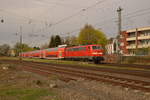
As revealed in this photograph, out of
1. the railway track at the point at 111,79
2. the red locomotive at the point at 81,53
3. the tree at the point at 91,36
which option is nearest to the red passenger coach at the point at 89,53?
the red locomotive at the point at 81,53

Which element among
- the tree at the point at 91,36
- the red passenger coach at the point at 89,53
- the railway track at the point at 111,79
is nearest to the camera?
the railway track at the point at 111,79

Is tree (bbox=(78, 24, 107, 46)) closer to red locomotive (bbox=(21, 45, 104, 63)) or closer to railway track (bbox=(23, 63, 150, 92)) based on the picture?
red locomotive (bbox=(21, 45, 104, 63))

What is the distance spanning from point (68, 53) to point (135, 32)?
1388 inches

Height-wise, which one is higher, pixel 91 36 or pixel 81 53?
pixel 91 36

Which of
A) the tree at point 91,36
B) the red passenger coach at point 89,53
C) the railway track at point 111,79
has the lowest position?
the railway track at point 111,79

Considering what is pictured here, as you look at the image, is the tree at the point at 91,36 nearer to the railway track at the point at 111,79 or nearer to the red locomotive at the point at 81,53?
the red locomotive at the point at 81,53

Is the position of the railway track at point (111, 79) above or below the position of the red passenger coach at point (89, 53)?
below

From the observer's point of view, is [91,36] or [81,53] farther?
[91,36]

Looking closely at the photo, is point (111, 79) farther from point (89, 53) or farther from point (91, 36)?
point (91, 36)

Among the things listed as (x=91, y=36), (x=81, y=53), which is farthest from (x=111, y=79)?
(x=91, y=36)

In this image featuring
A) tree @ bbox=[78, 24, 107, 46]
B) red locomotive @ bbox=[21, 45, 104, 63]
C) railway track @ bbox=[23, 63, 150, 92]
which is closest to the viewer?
railway track @ bbox=[23, 63, 150, 92]

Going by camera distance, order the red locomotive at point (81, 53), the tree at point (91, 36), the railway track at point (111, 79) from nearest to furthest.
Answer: the railway track at point (111, 79), the red locomotive at point (81, 53), the tree at point (91, 36)

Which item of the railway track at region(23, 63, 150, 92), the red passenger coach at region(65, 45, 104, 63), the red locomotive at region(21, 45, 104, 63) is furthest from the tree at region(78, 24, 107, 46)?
the railway track at region(23, 63, 150, 92)

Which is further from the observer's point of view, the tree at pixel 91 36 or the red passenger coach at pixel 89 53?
the tree at pixel 91 36
